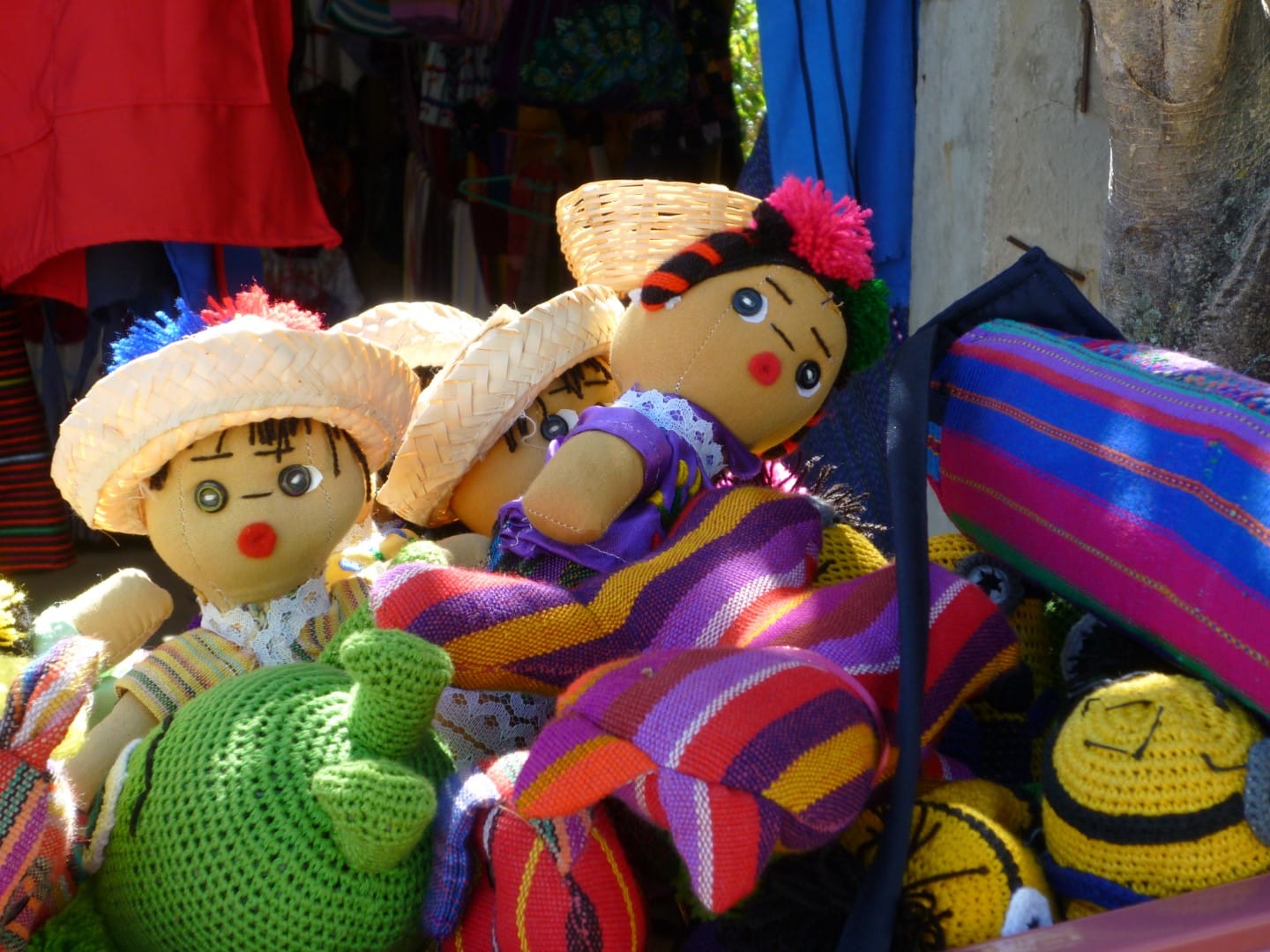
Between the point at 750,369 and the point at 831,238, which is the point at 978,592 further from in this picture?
the point at 831,238

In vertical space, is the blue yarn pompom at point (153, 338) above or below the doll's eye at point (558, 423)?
above

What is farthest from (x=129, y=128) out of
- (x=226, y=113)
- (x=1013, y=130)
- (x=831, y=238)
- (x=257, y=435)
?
(x=1013, y=130)

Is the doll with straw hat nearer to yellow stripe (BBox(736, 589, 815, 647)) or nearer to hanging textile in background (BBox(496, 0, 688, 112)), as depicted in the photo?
yellow stripe (BBox(736, 589, 815, 647))

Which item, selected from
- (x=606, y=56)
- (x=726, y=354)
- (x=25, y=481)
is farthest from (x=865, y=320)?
(x=25, y=481)

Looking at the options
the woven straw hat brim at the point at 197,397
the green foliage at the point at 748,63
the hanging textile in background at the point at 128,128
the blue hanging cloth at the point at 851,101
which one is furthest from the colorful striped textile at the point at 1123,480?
the green foliage at the point at 748,63

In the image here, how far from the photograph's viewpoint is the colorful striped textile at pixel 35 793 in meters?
0.81

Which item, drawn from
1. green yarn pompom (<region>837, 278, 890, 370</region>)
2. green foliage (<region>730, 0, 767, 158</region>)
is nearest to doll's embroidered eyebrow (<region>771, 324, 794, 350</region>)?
green yarn pompom (<region>837, 278, 890, 370</region>)

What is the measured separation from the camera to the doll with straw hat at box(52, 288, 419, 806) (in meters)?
1.14

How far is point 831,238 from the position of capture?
4.27 ft

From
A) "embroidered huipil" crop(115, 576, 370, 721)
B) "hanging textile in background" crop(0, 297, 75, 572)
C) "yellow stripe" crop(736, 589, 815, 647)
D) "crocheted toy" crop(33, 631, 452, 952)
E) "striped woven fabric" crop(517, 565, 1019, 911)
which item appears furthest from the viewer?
"hanging textile in background" crop(0, 297, 75, 572)

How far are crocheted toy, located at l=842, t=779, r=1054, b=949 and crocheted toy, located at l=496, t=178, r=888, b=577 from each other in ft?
1.28

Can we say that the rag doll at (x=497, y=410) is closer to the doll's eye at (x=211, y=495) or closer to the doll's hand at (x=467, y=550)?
the doll's hand at (x=467, y=550)

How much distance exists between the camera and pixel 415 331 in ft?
5.14

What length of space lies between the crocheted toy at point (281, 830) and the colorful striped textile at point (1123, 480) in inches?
20.1
